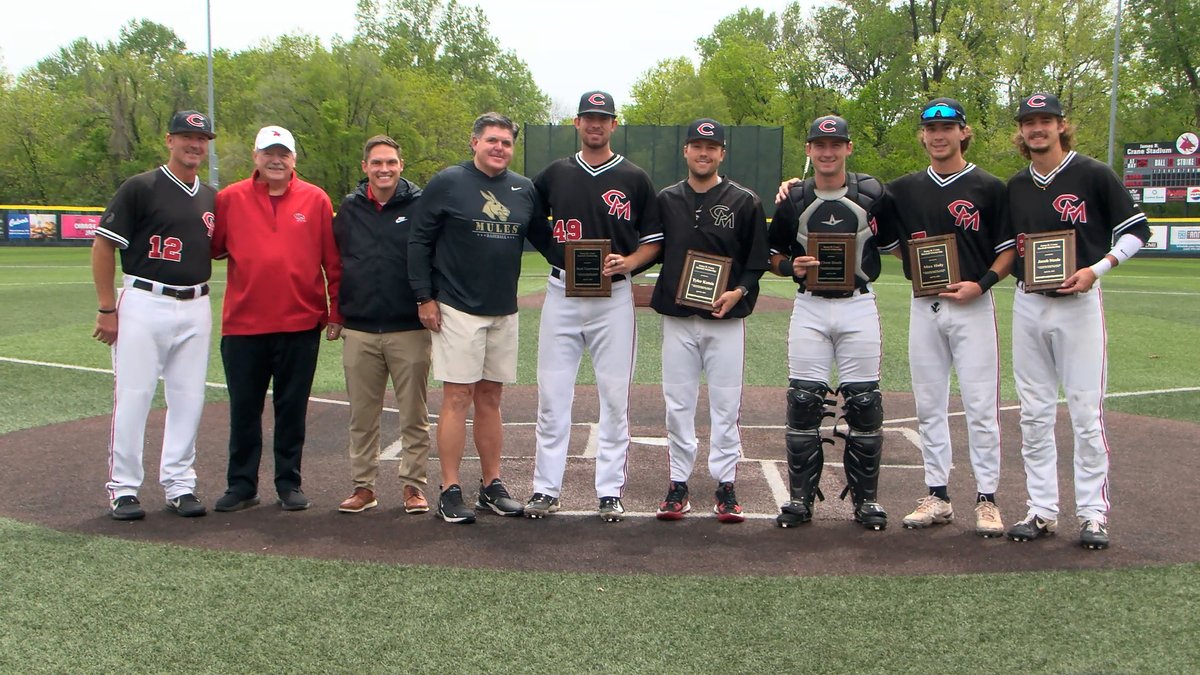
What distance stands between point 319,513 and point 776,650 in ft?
9.37

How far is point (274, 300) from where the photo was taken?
5.52 m

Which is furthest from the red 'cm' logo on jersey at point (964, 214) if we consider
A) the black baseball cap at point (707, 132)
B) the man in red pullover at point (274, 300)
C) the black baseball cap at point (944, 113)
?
the man in red pullover at point (274, 300)

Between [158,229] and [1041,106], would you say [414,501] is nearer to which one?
[158,229]

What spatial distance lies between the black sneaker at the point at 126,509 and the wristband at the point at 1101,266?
16.2 ft

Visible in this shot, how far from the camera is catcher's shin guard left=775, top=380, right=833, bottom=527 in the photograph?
5.35 meters

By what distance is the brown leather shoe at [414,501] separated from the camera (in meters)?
5.54

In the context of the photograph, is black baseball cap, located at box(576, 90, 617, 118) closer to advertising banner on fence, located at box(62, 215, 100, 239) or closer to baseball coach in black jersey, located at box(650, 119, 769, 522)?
baseball coach in black jersey, located at box(650, 119, 769, 522)

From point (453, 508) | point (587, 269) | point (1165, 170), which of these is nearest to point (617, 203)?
point (587, 269)

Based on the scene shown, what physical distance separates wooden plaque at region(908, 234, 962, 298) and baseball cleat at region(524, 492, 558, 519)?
2.23 metres

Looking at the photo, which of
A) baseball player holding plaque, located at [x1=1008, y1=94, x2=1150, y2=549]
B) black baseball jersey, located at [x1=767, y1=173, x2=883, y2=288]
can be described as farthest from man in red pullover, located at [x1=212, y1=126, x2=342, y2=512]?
baseball player holding plaque, located at [x1=1008, y1=94, x2=1150, y2=549]

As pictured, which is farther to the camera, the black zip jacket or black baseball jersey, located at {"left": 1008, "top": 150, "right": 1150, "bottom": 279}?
the black zip jacket

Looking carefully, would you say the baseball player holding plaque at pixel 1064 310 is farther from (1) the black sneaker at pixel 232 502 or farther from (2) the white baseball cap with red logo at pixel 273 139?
(1) the black sneaker at pixel 232 502

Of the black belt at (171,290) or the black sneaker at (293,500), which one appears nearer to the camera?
the black belt at (171,290)

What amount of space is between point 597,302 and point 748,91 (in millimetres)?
59677
